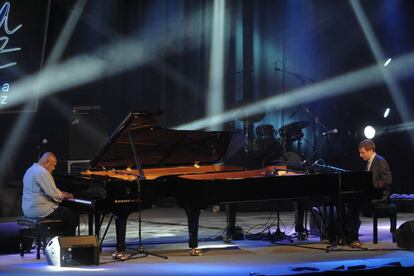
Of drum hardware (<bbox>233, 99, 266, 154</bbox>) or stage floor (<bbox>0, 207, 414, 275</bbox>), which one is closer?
stage floor (<bbox>0, 207, 414, 275</bbox>)

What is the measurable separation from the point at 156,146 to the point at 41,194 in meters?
1.35

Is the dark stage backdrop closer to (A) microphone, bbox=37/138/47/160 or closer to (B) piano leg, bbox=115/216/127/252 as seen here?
(A) microphone, bbox=37/138/47/160

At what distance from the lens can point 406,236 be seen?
6.64 m

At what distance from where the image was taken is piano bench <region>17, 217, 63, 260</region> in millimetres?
6379

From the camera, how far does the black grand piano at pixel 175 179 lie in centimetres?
611

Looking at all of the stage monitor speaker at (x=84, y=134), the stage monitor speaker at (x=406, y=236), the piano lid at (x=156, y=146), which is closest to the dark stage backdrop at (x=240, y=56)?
the stage monitor speaker at (x=84, y=134)

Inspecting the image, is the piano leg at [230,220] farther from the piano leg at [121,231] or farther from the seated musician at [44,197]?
the seated musician at [44,197]

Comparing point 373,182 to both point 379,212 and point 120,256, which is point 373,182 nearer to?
point 379,212

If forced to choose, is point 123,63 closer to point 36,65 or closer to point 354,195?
point 36,65

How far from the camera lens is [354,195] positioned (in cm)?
680

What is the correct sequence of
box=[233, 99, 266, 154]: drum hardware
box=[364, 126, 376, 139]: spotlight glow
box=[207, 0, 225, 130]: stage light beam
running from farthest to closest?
1. box=[207, 0, 225, 130]: stage light beam
2. box=[233, 99, 266, 154]: drum hardware
3. box=[364, 126, 376, 139]: spotlight glow

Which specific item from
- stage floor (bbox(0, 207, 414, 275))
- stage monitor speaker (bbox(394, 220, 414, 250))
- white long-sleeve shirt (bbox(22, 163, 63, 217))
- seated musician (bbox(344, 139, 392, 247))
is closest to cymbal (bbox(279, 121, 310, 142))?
stage floor (bbox(0, 207, 414, 275))

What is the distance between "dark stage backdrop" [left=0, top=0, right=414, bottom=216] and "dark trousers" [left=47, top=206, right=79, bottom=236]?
14.9ft

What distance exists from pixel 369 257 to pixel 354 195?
792 mm
